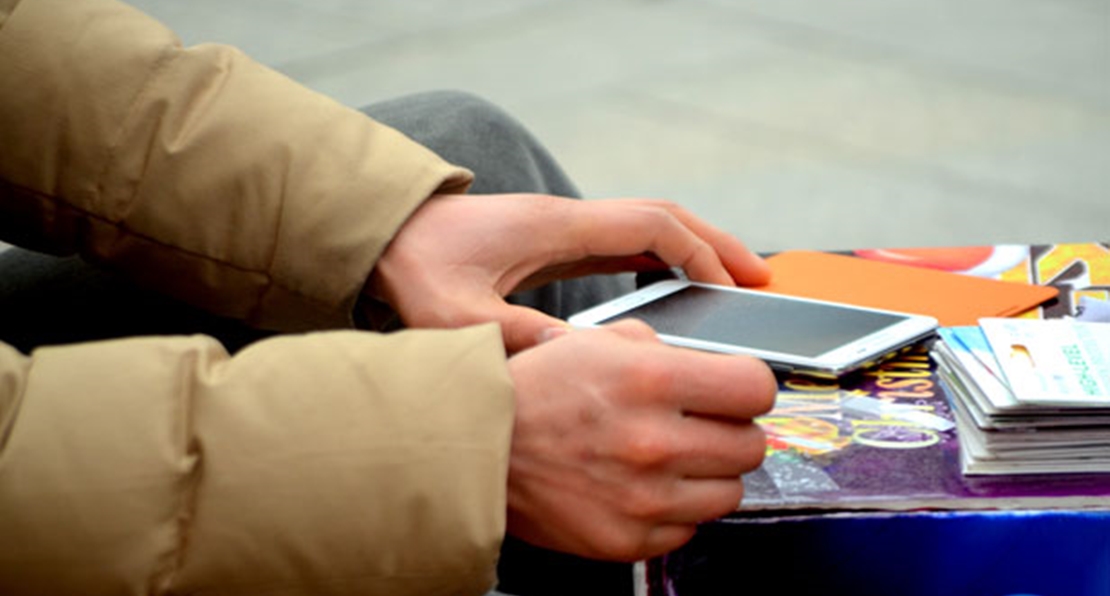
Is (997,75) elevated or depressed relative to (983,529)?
elevated

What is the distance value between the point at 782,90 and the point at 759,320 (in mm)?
1868

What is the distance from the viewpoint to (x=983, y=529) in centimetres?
80

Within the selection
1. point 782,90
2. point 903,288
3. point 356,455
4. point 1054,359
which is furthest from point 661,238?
point 782,90

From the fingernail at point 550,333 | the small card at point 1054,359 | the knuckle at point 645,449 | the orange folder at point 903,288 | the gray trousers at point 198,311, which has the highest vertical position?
the small card at point 1054,359

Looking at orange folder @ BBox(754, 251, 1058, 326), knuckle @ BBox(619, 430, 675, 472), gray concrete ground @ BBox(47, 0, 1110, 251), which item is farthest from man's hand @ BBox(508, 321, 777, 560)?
gray concrete ground @ BBox(47, 0, 1110, 251)

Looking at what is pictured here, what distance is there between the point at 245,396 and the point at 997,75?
235cm

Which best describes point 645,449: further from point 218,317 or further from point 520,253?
point 218,317

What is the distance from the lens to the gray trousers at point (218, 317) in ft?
3.59

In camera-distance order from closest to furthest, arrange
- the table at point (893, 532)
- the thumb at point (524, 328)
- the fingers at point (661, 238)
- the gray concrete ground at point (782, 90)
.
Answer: the table at point (893, 532) → the thumb at point (524, 328) → the fingers at point (661, 238) → the gray concrete ground at point (782, 90)

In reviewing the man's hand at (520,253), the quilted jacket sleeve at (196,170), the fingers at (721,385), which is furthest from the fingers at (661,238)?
the fingers at (721,385)

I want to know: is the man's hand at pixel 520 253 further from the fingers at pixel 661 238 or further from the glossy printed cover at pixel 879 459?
the glossy printed cover at pixel 879 459

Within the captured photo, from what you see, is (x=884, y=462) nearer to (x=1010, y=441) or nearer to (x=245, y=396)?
(x=1010, y=441)

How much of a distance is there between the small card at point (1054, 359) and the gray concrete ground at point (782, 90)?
129 centimetres

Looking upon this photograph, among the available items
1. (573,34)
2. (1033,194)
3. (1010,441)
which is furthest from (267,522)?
(573,34)
